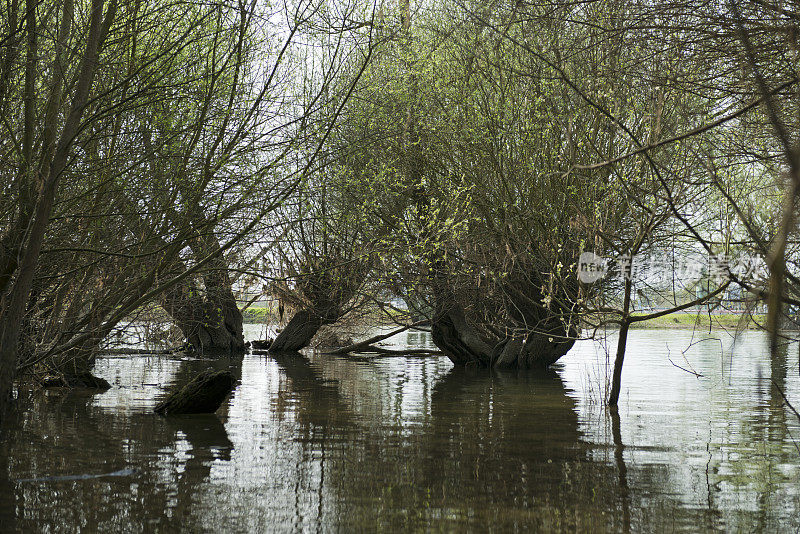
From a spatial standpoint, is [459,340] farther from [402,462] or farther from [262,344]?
[402,462]

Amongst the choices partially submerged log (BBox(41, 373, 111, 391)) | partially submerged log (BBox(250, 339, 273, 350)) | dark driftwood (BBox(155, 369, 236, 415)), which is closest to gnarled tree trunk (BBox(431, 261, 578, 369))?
partially submerged log (BBox(250, 339, 273, 350))

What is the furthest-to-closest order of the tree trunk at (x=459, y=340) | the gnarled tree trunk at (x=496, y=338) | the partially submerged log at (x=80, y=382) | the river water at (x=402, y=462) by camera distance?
the tree trunk at (x=459, y=340), the gnarled tree trunk at (x=496, y=338), the partially submerged log at (x=80, y=382), the river water at (x=402, y=462)

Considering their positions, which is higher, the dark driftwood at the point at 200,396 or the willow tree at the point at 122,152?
the willow tree at the point at 122,152

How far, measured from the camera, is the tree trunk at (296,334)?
1067 inches

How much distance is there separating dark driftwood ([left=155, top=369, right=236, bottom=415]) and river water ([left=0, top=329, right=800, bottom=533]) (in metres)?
0.30

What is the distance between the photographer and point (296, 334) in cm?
2722

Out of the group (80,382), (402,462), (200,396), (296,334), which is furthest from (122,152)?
(296,334)

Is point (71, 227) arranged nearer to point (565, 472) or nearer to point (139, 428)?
point (139, 428)

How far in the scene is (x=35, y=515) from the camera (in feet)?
20.4

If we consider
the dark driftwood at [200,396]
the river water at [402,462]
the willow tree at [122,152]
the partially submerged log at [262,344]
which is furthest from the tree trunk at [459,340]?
the willow tree at [122,152]

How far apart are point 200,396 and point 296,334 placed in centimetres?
1554

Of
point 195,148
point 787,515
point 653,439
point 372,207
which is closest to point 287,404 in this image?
point 195,148

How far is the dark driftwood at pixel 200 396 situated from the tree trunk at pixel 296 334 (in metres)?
15.0

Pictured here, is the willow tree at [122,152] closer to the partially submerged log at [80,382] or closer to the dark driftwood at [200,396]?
the dark driftwood at [200,396]
